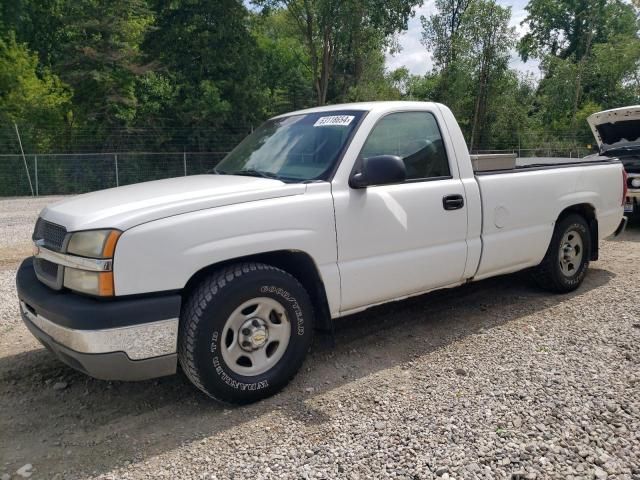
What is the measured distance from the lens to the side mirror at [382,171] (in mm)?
3600

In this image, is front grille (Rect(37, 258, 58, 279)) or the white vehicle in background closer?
front grille (Rect(37, 258, 58, 279))

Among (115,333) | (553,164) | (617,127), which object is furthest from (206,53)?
(115,333)

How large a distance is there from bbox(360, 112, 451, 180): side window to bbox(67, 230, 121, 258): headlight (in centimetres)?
183

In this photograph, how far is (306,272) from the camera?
12.0 ft

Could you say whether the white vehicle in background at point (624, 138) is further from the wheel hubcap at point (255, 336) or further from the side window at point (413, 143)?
the wheel hubcap at point (255, 336)

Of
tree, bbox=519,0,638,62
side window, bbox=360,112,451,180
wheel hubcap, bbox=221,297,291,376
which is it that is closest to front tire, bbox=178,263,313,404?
wheel hubcap, bbox=221,297,291,376

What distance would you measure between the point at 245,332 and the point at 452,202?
198 cm

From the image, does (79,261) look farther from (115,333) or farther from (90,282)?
(115,333)

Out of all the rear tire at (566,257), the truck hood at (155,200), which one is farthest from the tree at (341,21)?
the truck hood at (155,200)

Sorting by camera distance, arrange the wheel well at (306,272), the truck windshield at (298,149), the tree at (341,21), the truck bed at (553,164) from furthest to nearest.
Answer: the tree at (341,21)
the truck bed at (553,164)
the truck windshield at (298,149)
the wheel well at (306,272)

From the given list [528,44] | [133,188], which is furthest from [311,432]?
[528,44]

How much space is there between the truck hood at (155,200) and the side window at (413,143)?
0.80 m

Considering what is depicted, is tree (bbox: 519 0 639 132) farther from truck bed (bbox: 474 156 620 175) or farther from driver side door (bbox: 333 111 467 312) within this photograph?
driver side door (bbox: 333 111 467 312)

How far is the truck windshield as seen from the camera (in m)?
3.84
